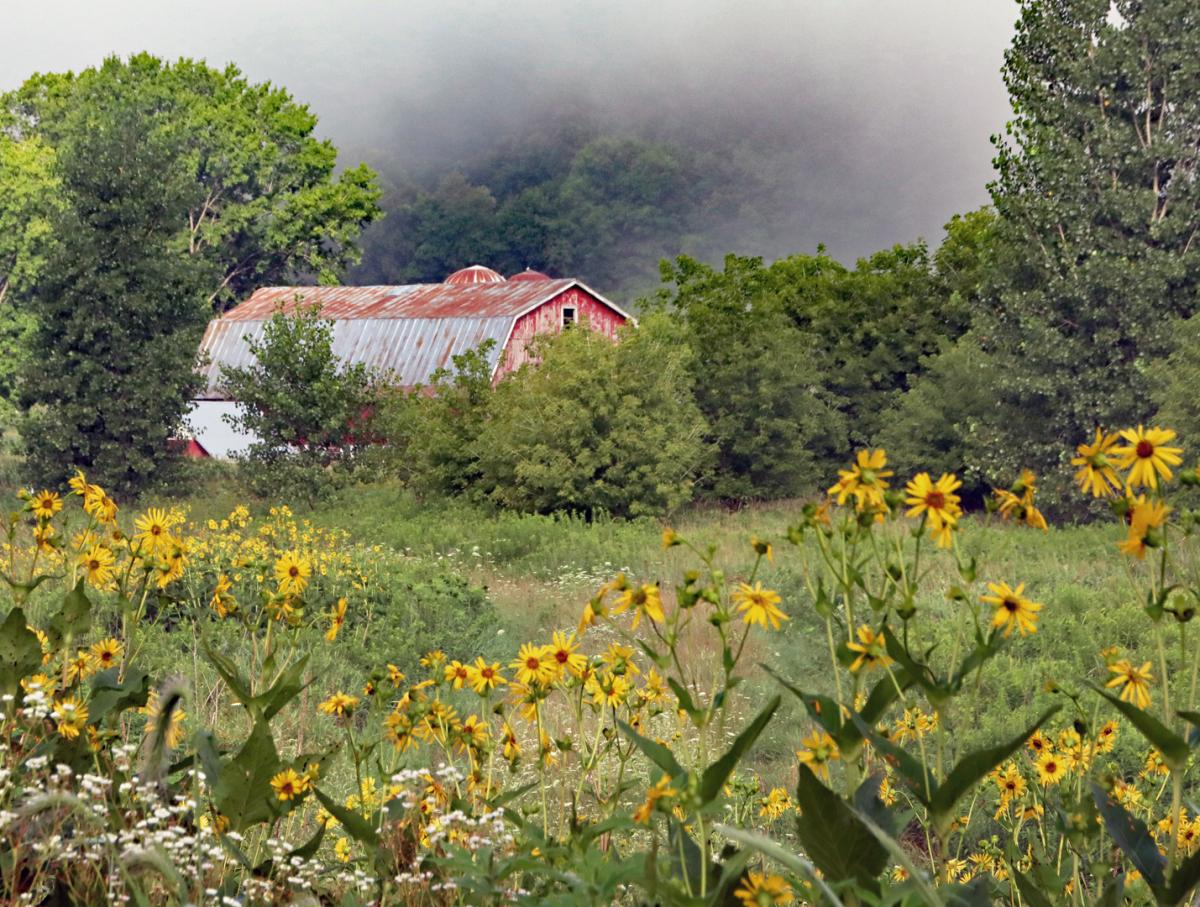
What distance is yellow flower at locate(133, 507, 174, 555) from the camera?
266 centimetres

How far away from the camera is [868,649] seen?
62.9 inches

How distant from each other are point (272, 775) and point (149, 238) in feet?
57.3

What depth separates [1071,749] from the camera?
2545 mm

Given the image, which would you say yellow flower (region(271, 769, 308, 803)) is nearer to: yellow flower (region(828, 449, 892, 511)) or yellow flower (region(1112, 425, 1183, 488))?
yellow flower (region(828, 449, 892, 511))

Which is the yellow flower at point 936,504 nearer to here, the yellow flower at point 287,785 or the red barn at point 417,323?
the yellow flower at point 287,785

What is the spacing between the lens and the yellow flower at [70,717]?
2117 millimetres

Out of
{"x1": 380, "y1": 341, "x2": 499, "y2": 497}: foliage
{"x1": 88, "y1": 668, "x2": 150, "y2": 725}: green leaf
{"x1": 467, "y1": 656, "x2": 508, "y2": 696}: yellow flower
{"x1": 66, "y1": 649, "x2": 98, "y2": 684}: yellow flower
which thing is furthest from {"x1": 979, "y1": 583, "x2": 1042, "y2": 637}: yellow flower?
{"x1": 380, "y1": 341, "x2": 499, "y2": 497}: foliage

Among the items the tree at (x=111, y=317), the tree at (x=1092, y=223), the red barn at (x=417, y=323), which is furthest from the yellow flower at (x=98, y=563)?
the red barn at (x=417, y=323)

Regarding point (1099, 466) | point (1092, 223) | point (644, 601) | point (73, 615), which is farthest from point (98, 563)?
point (1092, 223)

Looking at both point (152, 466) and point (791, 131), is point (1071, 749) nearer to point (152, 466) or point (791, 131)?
point (152, 466)

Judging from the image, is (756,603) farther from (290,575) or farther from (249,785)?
(290,575)

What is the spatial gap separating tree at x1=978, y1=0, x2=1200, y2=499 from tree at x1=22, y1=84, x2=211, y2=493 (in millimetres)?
12682

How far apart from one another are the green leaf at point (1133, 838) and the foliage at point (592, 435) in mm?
15822

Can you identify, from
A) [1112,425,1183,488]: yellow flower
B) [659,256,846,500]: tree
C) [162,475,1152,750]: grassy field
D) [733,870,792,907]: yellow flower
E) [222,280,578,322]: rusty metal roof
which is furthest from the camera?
[222,280,578,322]: rusty metal roof
